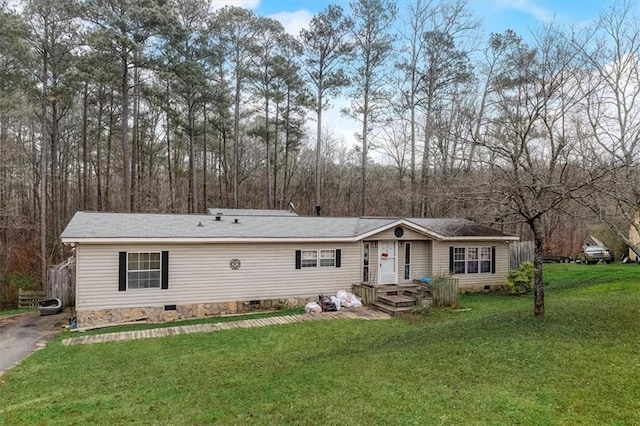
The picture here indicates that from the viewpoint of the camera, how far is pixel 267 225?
1402cm

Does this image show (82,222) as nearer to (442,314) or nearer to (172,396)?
(172,396)

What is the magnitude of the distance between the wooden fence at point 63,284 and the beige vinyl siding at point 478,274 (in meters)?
14.3

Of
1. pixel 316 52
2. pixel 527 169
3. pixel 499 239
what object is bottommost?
pixel 499 239

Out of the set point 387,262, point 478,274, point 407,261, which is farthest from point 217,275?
point 478,274

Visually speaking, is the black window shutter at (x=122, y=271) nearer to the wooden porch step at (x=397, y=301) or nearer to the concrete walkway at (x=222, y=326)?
the concrete walkway at (x=222, y=326)

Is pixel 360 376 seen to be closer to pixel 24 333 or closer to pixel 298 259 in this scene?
pixel 298 259

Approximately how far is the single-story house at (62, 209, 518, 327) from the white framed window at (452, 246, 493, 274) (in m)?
0.04

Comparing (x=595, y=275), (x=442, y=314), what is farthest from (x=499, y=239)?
(x=442, y=314)

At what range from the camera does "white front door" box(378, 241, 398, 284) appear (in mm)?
14766

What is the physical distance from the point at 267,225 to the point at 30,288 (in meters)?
12.3

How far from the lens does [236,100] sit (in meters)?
24.0

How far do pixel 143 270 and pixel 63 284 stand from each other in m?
5.45

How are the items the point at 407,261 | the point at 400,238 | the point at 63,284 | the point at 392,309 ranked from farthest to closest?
1. the point at 407,261
2. the point at 400,238
3. the point at 63,284
4. the point at 392,309

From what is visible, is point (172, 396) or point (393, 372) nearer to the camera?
point (172, 396)
